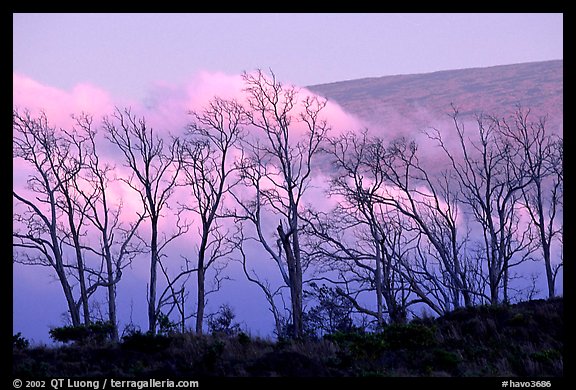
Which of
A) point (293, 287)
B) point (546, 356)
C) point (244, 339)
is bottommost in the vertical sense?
point (546, 356)

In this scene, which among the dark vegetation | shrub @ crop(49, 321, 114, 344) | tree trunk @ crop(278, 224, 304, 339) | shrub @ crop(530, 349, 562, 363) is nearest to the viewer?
the dark vegetation

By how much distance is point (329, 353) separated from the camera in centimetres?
2064

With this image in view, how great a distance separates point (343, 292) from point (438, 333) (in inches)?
557

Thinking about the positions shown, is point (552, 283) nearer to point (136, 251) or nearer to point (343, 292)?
point (343, 292)

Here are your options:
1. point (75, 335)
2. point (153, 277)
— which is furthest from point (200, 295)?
point (75, 335)

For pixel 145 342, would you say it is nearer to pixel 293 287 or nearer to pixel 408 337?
pixel 408 337

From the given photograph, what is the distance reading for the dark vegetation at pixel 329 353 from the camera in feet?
58.5

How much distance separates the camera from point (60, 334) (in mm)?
24344

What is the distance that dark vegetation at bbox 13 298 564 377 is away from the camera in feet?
58.5

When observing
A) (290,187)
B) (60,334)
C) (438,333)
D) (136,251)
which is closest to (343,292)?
(290,187)

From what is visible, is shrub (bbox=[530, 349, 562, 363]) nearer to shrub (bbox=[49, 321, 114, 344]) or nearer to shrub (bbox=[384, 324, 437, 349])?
shrub (bbox=[384, 324, 437, 349])

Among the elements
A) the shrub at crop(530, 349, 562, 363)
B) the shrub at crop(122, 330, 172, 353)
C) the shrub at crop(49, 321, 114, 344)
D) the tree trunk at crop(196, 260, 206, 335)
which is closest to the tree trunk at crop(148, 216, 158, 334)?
the tree trunk at crop(196, 260, 206, 335)
